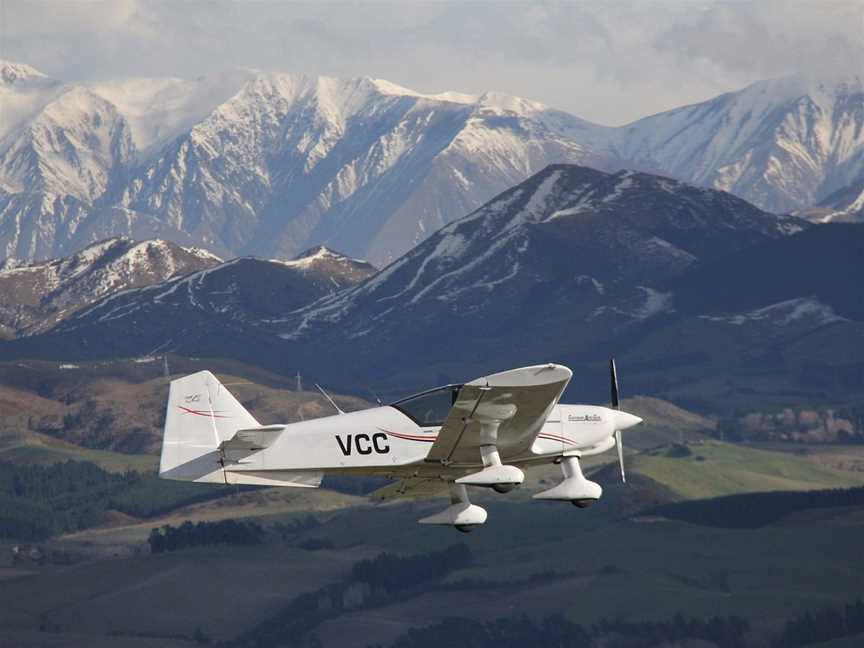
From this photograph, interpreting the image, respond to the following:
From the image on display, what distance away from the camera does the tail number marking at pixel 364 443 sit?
71.3 meters

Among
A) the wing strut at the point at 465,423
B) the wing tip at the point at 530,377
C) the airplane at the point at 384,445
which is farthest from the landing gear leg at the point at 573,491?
the wing tip at the point at 530,377

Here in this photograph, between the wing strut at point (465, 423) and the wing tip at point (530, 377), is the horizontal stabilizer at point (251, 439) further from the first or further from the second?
the wing tip at point (530, 377)

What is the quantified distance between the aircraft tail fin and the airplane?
0.04 m

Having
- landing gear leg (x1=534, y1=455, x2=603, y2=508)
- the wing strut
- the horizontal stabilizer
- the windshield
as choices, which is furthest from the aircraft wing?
the horizontal stabilizer

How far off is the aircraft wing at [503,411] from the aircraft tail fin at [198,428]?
8.64 metres

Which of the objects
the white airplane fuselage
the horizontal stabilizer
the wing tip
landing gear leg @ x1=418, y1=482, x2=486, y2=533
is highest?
the wing tip

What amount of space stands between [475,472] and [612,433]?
6.73m

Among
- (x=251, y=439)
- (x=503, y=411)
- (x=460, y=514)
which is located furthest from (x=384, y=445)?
(x=503, y=411)

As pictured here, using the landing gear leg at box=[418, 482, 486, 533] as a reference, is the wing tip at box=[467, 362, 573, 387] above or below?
above

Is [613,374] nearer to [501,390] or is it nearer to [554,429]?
[554,429]

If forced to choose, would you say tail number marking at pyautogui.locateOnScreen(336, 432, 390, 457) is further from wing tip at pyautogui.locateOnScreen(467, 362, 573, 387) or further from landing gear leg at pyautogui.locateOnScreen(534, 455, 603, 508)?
wing tip at pyautogui.locateOnScreen(467, 362, 573, 387)

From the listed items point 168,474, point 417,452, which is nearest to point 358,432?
point 417,452

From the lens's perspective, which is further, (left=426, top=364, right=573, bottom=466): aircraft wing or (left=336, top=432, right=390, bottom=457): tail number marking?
(left=336, top=432, right=390, bottom=457): tail number marking

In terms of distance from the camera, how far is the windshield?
7088 centimetres
